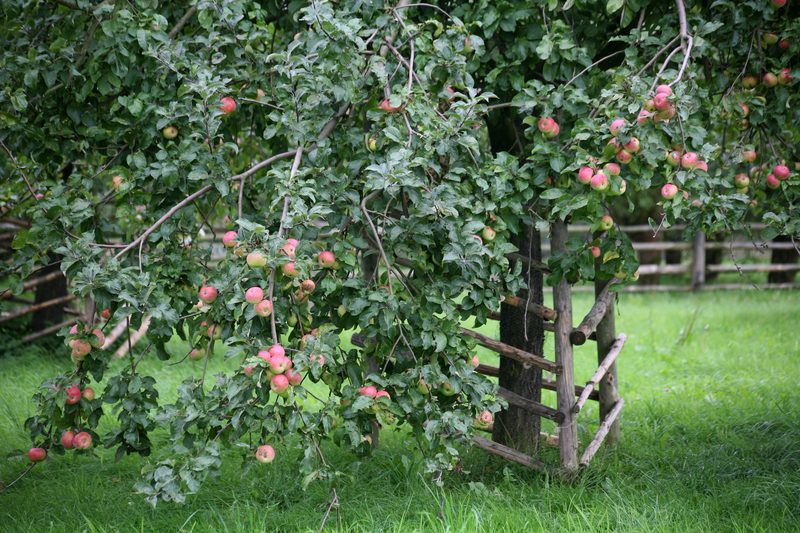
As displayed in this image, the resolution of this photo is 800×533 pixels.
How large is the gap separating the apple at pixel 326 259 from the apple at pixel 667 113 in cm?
109

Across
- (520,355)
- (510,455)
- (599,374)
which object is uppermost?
(520,355)

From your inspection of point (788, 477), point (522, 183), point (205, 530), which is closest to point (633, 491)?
point (788, 477)

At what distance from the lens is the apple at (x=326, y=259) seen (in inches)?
76.0

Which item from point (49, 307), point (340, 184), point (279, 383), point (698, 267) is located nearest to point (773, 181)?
point (340, 184)

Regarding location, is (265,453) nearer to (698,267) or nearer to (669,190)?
(669,190)

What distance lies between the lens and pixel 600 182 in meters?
1.91

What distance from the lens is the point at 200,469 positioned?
1.66m

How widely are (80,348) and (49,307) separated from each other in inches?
191

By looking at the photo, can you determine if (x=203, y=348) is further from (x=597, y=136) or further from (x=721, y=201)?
(x=721, y=201)

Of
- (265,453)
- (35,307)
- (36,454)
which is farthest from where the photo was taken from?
(35,307)

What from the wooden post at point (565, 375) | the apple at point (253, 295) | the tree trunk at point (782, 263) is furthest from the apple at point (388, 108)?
the tree trunk at point (782, 263)

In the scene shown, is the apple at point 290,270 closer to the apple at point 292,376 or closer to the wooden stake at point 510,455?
the apple at point 292,376

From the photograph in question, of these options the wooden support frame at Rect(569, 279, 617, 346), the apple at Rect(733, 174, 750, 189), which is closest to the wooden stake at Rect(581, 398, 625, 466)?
the wooden support frame at Rect(569, 279, 617, 346)

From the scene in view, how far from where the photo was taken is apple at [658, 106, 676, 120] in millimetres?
1850
